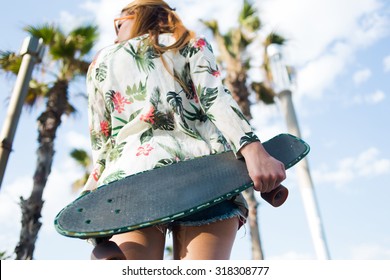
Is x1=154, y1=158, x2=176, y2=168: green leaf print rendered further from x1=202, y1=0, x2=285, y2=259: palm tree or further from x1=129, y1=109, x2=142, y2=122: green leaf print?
x1=202, y1=0, x2=285, y2=259: palm tree

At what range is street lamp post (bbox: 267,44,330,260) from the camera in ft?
23.4

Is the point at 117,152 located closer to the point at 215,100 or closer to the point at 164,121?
the point at 164,121

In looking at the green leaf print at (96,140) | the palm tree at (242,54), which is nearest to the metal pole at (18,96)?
the green leaf print at (96,140)

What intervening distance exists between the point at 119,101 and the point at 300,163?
23.6 feet

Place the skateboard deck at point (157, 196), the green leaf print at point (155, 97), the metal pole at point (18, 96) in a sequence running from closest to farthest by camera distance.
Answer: the skateboard deck at point (157, 196) → the green leaf print at point (155, 97) → the metal pole at point (18, 96)

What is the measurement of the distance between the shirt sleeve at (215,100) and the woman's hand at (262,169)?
0.14ft

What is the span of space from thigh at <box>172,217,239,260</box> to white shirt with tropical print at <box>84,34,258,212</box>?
23cm

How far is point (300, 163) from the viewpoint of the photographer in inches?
326

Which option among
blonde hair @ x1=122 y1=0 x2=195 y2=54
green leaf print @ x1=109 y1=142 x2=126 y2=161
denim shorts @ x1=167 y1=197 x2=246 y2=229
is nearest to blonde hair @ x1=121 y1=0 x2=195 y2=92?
blonde hair @ x1=122 y1=0 x2=195 y2=54

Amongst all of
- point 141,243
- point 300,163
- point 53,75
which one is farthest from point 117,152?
point 53,75

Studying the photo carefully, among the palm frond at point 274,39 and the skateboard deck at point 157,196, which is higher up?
the palm frond at point 274,39

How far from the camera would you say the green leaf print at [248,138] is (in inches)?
52.5

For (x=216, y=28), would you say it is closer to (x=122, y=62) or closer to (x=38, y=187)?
(x=38, y=187)

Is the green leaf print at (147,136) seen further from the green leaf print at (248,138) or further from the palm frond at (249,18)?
the palm frond at (249,18)
